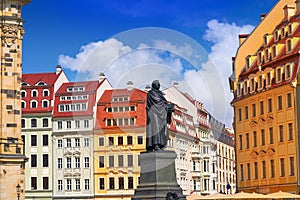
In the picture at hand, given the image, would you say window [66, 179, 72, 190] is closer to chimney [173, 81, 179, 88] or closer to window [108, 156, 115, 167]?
window [108, 156, 115, 167]

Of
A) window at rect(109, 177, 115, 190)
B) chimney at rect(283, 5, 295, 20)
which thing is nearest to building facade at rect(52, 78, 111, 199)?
window at rect(109, 177, 115, 190)

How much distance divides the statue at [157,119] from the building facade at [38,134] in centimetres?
7128

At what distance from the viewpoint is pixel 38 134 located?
318 feet

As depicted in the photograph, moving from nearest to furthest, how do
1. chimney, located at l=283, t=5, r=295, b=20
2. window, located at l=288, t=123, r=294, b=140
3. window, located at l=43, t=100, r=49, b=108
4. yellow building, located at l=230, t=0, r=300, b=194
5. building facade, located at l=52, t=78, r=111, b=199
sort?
window, located at l=288, t=123, r=294, b=140 → yellow building, located at l=230, t=0, r=300, b=194 → chimney, located at l=283, t=5, r=295, b=20 → building facade, located at l=52, t=78, r=111, b=199 → window, located at l=43, t=100, r=49, b=108

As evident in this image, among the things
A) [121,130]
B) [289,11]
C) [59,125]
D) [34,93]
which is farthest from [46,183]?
[121,130]

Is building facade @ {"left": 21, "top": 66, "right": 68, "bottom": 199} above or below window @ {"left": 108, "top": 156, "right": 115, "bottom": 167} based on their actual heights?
above

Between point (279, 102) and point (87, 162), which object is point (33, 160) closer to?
point (87, 162)

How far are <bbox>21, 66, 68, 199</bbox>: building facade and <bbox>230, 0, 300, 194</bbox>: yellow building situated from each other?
33999 mm

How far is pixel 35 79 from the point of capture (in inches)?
3981

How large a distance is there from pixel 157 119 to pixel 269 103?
3748 centimetres

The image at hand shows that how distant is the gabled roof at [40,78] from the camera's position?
328 feet

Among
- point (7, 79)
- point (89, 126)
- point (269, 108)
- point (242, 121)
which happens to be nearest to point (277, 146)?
point (269, 108)

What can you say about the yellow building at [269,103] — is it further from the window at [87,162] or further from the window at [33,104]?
the window at [33,104]

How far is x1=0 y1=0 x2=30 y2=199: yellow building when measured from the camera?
4359cm
